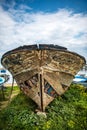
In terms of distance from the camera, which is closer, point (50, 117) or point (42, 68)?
point (50, 117)

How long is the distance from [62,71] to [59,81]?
1.21ft

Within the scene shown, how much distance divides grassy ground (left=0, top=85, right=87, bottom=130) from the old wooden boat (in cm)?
43

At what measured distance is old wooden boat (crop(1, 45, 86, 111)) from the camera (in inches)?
258

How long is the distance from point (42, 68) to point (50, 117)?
1.58 m

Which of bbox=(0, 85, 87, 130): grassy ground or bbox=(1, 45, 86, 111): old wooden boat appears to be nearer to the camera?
bbox=(0, 85, 87, 130): grassy ground

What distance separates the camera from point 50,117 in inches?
257

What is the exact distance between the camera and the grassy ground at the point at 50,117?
6.07 meters

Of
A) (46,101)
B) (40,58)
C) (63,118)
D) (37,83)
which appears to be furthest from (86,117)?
(40,58)

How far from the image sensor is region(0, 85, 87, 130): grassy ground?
6074 mm

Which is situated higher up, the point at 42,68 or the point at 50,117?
the point at 42,68

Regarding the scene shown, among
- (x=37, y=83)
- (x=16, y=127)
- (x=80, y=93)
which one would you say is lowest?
(x=16, y=127)

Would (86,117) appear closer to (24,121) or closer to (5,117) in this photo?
(24,121)

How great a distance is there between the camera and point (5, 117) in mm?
6570

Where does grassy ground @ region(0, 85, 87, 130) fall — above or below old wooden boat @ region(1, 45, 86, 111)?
below
